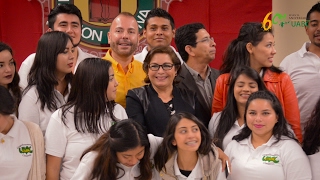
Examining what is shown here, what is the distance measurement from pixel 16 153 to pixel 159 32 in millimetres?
1708

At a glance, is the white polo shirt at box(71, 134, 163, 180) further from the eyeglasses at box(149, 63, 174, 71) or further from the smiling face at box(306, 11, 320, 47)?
the smiling face at box(306, 11, 320, 47)

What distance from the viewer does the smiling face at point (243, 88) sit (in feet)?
10.9

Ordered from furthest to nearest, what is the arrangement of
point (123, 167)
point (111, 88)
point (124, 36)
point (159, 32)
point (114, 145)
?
point (159, 32)
point (124, 36)
point (111, 88)
point (123, 167)
point (114, 145)

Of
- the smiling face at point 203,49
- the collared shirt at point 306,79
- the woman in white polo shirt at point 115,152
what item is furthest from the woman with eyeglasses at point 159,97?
the collared shirt at point 306,79

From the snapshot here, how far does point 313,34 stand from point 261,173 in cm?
148

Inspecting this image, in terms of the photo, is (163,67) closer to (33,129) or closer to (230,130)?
(230,130)

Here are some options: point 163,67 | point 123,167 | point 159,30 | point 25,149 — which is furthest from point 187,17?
point 25,149

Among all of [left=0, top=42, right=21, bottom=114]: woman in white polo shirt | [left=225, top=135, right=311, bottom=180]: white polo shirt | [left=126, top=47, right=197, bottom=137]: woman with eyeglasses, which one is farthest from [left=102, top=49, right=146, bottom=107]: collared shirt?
[left=225, top=135, right=311, bottom=180]: white polo shirt

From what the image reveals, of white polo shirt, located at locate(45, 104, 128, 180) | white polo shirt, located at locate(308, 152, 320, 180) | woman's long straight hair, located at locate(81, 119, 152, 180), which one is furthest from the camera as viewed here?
white polo shirt, located at locate(308, 152, 320, 180)

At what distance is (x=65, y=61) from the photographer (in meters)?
3.23

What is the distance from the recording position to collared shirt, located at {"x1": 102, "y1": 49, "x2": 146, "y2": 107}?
3578 millimetres

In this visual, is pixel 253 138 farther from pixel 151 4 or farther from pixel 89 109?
pixel 151 4

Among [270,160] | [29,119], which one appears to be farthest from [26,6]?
[270,160]

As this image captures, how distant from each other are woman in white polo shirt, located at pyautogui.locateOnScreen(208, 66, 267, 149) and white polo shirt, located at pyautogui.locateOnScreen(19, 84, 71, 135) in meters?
1.06
